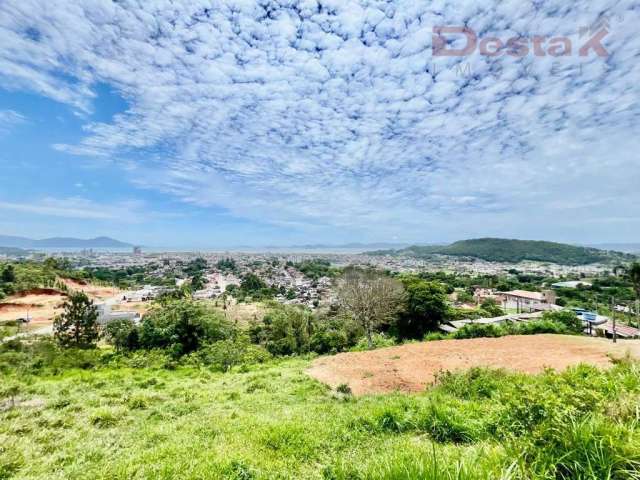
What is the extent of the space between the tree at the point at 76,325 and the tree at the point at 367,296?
20.3m

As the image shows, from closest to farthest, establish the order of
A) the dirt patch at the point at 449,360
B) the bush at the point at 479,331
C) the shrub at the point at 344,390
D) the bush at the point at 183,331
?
1. the shrub at the point at 344,390
2. the dirt patch at the point at 449,360
3. the bush at the point at 479,331
4. the bush at the point at 183,331

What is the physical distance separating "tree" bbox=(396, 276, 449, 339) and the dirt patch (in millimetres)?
9571

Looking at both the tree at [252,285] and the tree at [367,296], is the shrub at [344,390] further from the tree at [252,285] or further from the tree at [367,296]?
the tree at [252,285]

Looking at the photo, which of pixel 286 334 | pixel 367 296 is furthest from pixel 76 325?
pixel 367 296

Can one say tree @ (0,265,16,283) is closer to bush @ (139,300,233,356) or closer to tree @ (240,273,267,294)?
tree @ (240,273,267,294)

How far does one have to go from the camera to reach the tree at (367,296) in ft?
55.8

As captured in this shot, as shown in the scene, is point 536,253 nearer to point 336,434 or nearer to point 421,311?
point 421,311

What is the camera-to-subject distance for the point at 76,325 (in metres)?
23.4

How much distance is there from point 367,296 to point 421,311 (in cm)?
819

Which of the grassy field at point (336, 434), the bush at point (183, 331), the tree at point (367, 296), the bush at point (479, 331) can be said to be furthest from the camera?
the bush at point (183, 331)

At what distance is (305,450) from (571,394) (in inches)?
116

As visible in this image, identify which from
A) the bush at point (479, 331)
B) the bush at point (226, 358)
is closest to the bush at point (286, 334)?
the bush at point (226, 358)

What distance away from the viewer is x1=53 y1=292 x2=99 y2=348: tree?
23031 mm

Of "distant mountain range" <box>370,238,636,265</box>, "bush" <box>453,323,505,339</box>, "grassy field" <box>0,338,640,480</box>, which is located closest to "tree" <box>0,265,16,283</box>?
"grassy field" <box>0,338,640,480</box>
